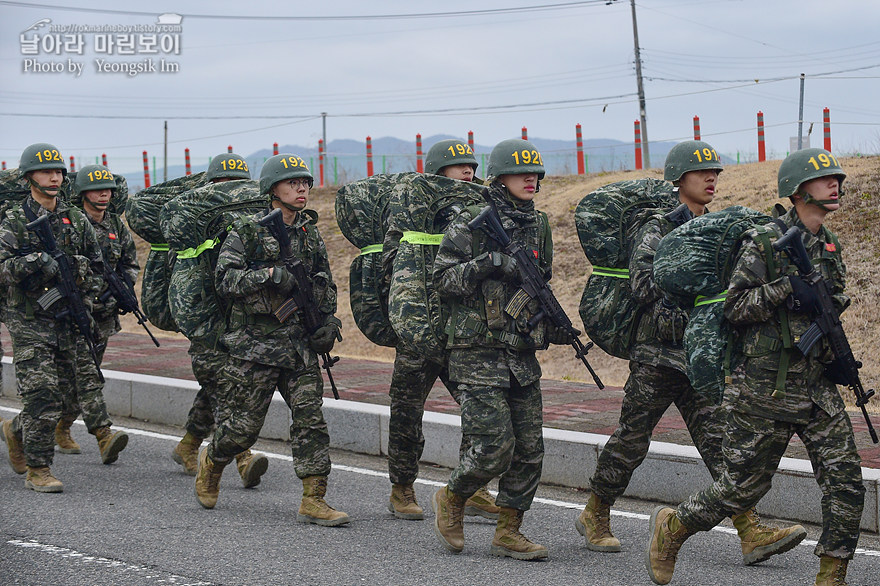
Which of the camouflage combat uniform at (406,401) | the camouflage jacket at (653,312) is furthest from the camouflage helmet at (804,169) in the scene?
the camouflage combat uniform at (406,401)

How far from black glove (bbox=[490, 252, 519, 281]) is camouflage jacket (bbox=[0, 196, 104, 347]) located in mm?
3592

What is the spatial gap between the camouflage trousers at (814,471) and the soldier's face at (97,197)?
566cm

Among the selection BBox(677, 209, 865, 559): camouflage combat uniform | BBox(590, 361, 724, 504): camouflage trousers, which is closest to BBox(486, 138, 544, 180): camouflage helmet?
BBox(590, 361, 724, 504): camouflage trousers

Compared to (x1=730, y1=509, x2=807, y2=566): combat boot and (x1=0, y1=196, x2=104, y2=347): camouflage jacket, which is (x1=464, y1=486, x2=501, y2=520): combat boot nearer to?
(x1=730, y1=509, x2=807, y2=566): combat boot

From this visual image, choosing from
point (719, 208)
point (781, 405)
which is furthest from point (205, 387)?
point (719, 208)

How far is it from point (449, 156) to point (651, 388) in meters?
1.96

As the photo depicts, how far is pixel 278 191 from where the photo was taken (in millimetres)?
7238

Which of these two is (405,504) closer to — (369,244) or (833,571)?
(369,244)

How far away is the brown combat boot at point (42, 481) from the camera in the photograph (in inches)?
312

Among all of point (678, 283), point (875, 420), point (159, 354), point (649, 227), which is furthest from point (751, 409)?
point (159, 354)

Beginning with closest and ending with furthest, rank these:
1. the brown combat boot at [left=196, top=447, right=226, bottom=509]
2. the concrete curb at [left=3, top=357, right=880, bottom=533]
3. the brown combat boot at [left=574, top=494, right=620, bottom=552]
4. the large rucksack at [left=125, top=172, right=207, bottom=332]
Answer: the brown combat boot at [left=574, top=494, right=620, bottom=552] → the concrete curb at [left=3, top=357, right=880, bottom=533] → the brown combat boot at [left=196, top=447, right=226, bottom=509] → the large rucksack at [left=125, top=172, right=207, bottom=332]

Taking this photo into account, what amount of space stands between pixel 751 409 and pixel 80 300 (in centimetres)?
493

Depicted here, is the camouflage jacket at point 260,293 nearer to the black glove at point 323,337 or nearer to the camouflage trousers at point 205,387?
the black glove at point 323,337

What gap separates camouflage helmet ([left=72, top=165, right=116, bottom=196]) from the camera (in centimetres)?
934
